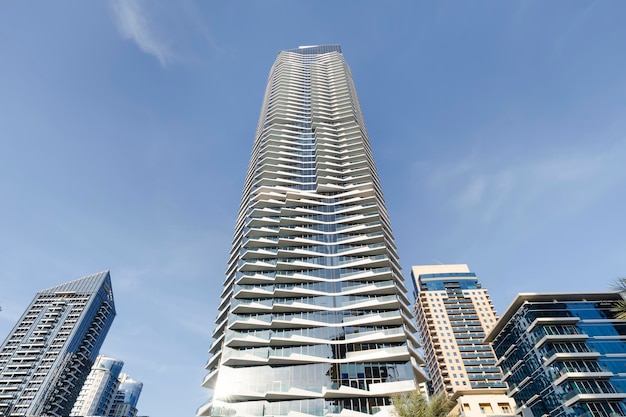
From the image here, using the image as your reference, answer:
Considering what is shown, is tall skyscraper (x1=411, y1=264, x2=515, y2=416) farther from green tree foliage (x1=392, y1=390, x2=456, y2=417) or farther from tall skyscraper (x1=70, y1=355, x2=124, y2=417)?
tall skyscraper (x1=70, y1=355, x2=124, y2=417)

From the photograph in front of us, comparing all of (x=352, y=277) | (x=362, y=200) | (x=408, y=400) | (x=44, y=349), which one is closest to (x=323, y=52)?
(x=362, y=200)

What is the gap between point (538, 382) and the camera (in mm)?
60250

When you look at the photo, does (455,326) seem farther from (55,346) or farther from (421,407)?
(55,346)

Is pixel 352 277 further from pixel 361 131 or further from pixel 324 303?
pixel 361 131

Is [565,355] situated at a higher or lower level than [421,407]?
higher

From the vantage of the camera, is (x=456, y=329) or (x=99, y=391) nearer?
(x=456, y=329)

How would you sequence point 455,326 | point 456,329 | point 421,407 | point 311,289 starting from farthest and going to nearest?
point 455,326, point 456,329, point 311,289, point 421,407

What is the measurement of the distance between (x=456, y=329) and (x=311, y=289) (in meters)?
95.2

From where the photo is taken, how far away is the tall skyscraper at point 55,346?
4250 inches

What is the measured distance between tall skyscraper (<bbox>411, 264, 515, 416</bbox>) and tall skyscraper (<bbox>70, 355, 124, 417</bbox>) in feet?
490

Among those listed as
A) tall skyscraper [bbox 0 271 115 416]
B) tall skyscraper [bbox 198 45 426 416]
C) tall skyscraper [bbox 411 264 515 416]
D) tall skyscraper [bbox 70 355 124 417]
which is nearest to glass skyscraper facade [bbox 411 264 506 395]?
tall skyscraper [bbox 411 264 515 416]

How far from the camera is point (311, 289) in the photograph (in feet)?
171

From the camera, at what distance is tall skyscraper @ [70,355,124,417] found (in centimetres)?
16350

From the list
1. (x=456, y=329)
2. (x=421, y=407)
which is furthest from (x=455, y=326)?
(x=421, y=407)
